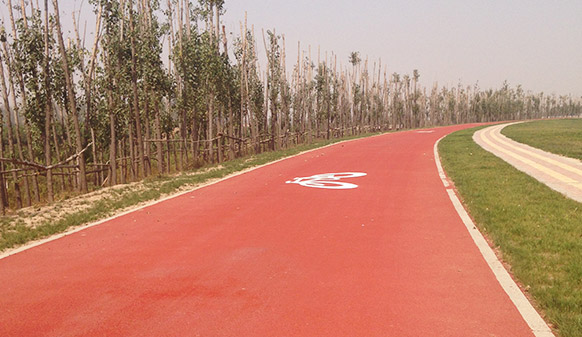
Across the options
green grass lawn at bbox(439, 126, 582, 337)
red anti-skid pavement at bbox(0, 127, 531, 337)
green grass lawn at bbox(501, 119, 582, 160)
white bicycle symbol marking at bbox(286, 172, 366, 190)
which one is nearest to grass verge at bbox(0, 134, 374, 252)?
red anti-skid pavement at bbox(0, 127, 531, 337)

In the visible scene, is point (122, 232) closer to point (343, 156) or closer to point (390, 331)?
point (390, 331)

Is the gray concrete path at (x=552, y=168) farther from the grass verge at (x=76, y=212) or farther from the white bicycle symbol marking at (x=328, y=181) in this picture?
the grass verge at (x=76, y=212)

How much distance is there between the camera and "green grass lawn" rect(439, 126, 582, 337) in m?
4.33

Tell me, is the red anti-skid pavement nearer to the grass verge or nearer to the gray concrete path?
the grass verge

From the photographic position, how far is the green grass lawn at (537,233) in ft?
14.2

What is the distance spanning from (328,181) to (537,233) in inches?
261

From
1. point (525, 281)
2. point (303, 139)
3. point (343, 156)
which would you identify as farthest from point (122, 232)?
point (303, 139)

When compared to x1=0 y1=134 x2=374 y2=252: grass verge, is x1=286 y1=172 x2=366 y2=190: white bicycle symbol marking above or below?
above

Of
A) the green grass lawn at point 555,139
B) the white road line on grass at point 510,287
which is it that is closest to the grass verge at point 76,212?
the white road line on grass at point 510,287

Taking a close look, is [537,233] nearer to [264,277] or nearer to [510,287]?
[510,287]

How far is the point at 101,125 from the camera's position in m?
24.6

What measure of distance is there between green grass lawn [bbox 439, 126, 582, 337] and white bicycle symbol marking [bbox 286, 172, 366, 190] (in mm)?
2957

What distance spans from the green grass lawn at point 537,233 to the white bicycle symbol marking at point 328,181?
2957mm

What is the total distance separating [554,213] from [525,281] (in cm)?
370
